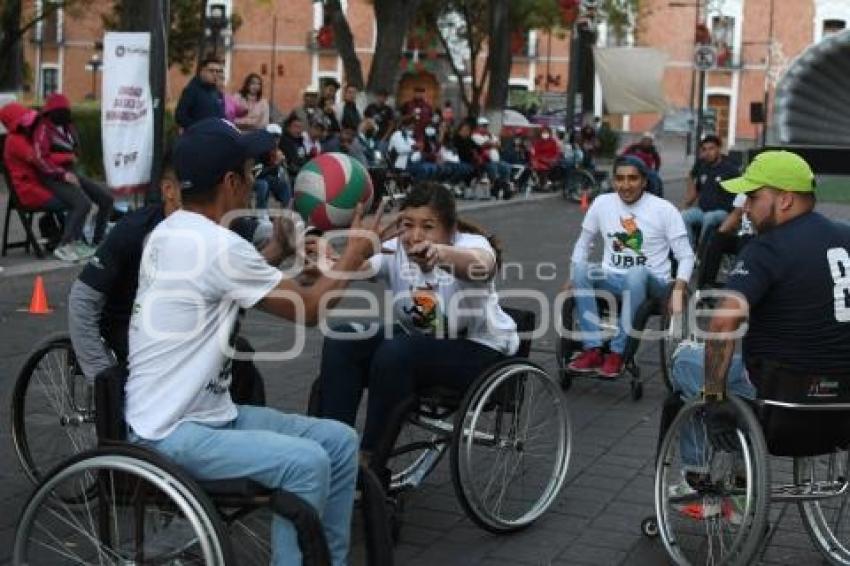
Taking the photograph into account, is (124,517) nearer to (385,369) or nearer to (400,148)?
(385,369)

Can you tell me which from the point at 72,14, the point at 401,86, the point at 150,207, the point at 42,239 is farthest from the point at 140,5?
the point at 401,86

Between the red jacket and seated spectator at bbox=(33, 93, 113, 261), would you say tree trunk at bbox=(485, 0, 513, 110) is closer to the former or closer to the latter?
seated spectator at bbox=(33, 93, 113, 261)

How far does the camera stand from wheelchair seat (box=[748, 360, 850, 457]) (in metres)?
4.73

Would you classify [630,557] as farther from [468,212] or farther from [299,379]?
[468,212]

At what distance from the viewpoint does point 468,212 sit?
22.1m

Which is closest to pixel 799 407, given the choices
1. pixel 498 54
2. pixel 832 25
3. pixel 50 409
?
pixel 50 409

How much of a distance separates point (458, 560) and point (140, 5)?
11669 mm

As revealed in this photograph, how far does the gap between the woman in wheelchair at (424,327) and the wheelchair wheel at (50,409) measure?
41.6 inches

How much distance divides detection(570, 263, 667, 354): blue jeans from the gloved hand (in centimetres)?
352

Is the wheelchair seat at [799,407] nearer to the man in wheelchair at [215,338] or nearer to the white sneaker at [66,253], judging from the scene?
the man in wheelchair at [215,338]

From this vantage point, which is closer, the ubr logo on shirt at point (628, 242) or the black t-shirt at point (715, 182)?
the ubr logo on shirt at point (628, 242)

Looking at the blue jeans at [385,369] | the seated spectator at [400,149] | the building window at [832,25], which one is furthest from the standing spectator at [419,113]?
the building window at [832,25]

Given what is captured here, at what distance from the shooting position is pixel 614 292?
857 cm

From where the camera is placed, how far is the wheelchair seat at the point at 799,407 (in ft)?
15.5
